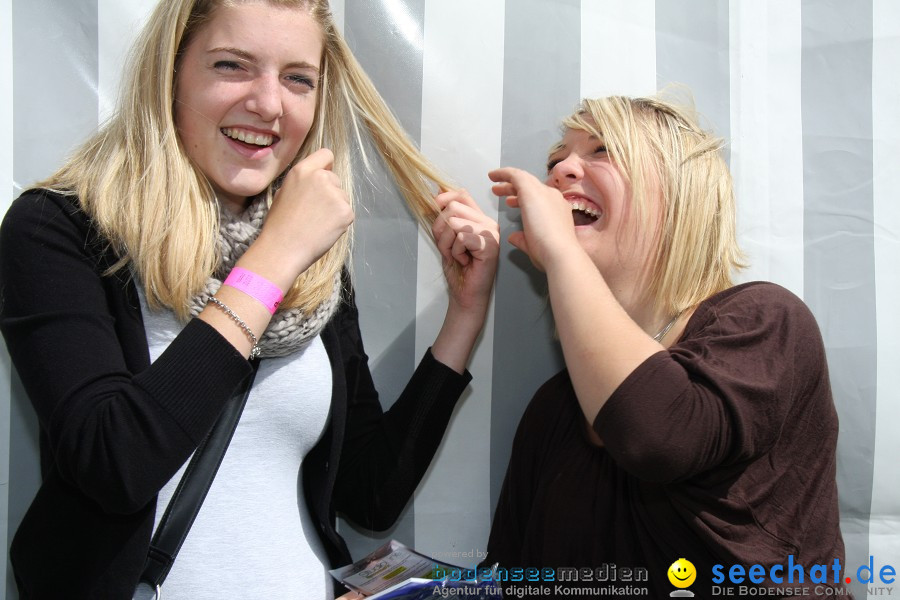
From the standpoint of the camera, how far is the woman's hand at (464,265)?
156cm

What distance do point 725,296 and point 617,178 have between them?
0.32 meters

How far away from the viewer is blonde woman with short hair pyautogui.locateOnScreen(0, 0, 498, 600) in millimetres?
996

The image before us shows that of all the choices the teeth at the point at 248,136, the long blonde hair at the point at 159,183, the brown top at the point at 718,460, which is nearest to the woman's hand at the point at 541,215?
the brown top at the point at 718,460

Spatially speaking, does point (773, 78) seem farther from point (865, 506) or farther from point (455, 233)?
point (865, 506)

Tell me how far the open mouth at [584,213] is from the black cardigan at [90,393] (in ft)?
2.56

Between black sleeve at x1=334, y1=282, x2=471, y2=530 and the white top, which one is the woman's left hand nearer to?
black sleeve at x1=334, y1=282, x2=471, y2=530

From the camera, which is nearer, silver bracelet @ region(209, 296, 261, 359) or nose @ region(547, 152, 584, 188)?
silver bracelet @ region(209, 296, 261, 359)

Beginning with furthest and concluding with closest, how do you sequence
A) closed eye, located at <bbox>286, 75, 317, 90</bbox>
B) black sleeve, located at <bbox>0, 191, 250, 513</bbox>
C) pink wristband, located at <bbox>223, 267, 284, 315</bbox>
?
1. closed eye, located at <bbox>286, 75, 317, 90</bbox>
2. pink wristband, located at <bbox>223, 267, 284, 315</bbox>
3. black sleeve, located at <bbox>0, 191, 250, 513</bbox>

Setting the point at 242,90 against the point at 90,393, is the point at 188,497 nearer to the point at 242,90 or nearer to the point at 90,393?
the point at 90,393

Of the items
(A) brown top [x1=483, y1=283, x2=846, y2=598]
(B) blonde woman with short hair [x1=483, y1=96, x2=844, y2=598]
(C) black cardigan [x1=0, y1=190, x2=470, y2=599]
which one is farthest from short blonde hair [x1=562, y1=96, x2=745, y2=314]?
(C) black cardigan [x1=0, y1=190, x2=470, y2=599]

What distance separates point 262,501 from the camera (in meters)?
1.21

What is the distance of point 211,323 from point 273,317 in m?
0.20

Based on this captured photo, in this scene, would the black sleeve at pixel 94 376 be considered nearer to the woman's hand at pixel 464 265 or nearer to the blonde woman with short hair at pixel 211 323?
the blonde woman with short hair at pixel 211 323

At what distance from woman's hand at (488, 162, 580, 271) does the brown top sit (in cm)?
27
